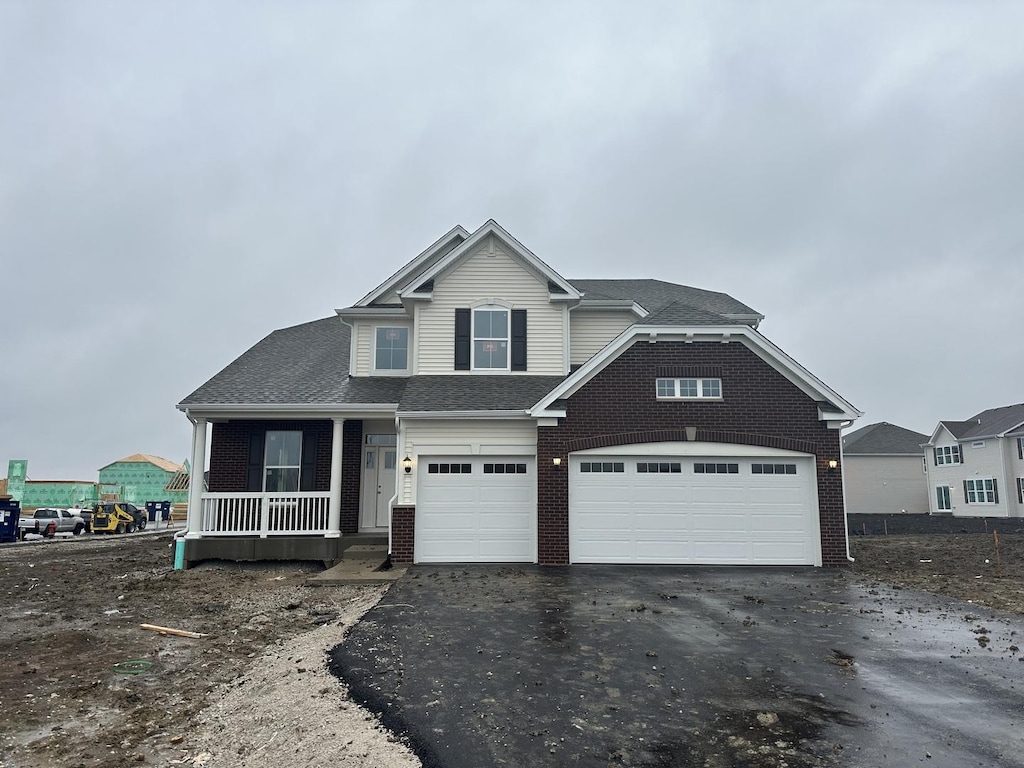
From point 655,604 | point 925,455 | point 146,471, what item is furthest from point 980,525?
point 146,471

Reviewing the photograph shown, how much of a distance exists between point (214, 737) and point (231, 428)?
12036mm

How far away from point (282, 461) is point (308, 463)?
0.65 m

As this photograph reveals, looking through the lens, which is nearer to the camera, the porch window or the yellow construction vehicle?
the porch window

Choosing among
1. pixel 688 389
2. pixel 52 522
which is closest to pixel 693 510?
pixel 688 389

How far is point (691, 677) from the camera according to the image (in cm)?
617

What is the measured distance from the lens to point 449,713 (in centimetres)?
523

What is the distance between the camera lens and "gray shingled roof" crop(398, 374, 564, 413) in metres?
14.3

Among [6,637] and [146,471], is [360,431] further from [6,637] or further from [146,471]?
[146,471]

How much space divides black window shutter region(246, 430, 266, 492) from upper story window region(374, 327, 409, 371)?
11.1 ft

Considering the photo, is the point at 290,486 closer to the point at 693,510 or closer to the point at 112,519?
the point at 693,510

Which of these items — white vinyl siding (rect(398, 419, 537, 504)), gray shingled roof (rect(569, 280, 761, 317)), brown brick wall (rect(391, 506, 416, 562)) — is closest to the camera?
brown brick wall (rect(391, 506, 416, 562))

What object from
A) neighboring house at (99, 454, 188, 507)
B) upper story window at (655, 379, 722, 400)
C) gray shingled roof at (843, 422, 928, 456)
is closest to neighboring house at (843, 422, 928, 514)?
gray shingled roof at (843, 422, 928, 456)

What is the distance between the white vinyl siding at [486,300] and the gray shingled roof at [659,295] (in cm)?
244

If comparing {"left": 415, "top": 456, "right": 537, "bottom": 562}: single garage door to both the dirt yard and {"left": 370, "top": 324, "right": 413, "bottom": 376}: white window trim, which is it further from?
{"left": 370, "top": 324, "right": 413, "bottom": 376}: white window trim
